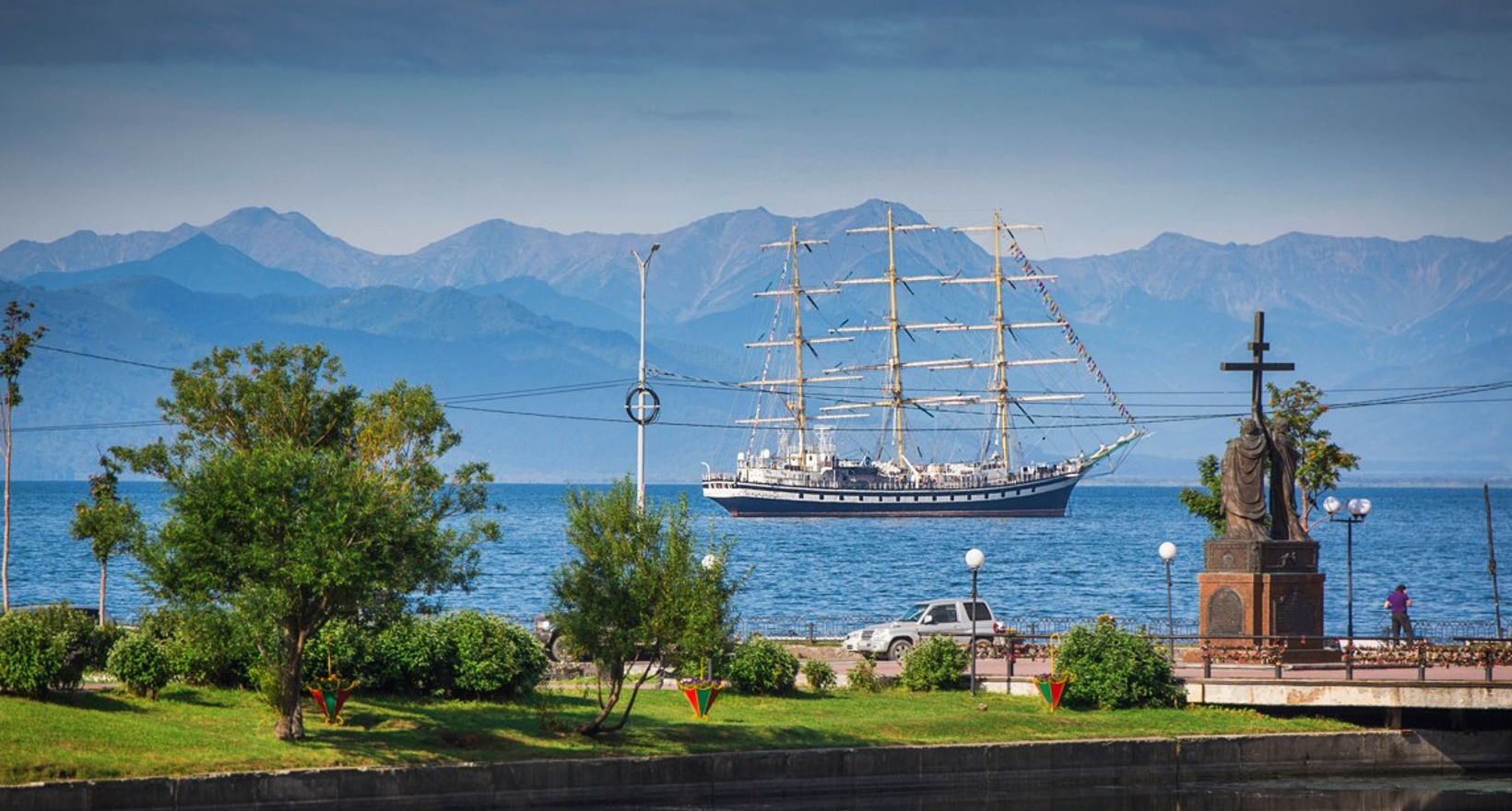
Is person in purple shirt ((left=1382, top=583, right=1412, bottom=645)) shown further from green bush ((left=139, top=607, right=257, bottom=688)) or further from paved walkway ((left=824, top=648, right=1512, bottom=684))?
green bush ((left=139, top=607, right=257, bottom=688))

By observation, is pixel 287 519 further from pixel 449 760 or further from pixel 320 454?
pixel 449 760

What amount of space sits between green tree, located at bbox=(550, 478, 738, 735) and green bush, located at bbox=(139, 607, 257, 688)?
4.67m

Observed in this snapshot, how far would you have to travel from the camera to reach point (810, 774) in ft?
90.6

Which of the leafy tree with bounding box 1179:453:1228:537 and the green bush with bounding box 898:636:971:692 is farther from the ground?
the leafy tree with bounding box 1179:453:1228:537

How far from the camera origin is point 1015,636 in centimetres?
3447

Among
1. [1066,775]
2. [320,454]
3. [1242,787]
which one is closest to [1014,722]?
[1066,775]

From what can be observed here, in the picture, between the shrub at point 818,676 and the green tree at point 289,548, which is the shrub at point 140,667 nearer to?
the green tree at point 289,548

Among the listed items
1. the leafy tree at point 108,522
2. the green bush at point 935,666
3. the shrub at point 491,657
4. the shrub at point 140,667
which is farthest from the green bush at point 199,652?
the green bush at point 935,666

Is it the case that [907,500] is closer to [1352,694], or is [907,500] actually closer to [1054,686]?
[1054,686]

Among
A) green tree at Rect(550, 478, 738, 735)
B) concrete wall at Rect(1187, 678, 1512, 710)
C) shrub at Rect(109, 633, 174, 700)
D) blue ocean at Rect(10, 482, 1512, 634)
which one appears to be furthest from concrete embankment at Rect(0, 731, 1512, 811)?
blue ocean at Rect(10, 482, 1512, 634)

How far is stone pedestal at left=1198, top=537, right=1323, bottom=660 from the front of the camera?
114ft

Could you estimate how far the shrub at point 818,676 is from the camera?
33062 millimetres

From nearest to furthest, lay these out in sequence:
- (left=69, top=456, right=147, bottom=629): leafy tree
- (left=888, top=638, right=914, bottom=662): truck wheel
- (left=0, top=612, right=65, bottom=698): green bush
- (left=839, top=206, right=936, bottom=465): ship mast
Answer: (left=0, top=612, right=65, bottom=698): green bush
(left=69, top=456, right=147, bottom=629): leafy tree
(left=888, top=638, right=914, bottom=662): truck wheel
(left=839, top=206, right=936, bottom=465): ship mast

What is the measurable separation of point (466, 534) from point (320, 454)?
260 cm
